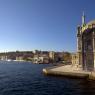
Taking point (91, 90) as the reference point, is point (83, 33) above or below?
above

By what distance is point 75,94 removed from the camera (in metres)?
34.5

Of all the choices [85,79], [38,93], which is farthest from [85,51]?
[38,93]

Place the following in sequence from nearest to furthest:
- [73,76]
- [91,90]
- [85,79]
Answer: [91,90]
[85,79]
[73,76]

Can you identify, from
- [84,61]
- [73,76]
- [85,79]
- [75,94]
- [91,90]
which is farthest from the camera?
[84,61]

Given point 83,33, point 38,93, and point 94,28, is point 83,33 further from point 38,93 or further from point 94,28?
point 38,93

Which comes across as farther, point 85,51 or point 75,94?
point 85,51

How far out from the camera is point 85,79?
167 feet

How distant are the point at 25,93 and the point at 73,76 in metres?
21.3

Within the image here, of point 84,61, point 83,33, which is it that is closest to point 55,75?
point 84,61

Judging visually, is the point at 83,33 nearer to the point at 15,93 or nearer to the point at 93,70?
the point at 93,70

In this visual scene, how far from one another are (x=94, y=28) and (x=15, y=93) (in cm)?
2861

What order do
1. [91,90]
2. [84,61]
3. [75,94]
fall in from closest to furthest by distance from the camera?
[75,94] → [91,90] → [84,61]

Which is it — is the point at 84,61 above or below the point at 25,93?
above

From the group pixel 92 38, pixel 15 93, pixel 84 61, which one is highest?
pixel 92 38
